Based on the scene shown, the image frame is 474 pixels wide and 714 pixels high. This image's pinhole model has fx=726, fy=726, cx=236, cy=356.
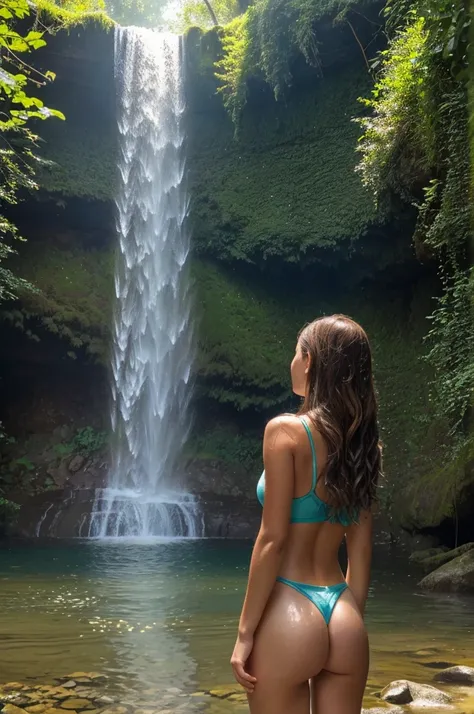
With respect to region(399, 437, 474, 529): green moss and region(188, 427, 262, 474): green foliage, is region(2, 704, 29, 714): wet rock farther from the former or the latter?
region(188, 427, 262, 474): green foliage

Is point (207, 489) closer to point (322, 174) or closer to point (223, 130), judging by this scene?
point (322, 174)

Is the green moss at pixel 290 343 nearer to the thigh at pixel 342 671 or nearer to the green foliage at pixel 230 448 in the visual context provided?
the green foliage at pixel 230 448

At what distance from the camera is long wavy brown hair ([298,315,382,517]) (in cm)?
195

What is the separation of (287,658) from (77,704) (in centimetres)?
261

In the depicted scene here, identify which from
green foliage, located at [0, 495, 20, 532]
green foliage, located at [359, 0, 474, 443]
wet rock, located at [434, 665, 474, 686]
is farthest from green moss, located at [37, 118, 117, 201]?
wet rock, located at [434, 665, 474, 686]

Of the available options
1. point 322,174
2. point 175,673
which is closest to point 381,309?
point 322,174

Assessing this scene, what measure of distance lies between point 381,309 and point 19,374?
9.03m

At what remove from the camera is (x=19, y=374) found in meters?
17.8

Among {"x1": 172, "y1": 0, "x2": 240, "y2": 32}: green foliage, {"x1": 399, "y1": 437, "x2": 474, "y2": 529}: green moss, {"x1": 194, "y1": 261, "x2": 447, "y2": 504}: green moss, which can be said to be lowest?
{"x1": 399, "y1": 437, "x2": 474, "y2": 529}: green moss

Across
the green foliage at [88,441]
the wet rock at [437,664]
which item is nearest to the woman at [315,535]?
the wet rock at [437,664]

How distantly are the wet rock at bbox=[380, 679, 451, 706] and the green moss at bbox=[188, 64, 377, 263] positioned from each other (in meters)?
13.1

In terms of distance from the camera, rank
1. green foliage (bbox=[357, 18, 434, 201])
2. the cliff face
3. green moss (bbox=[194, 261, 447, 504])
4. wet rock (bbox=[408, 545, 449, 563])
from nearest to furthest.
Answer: wet rock (bbox=[408, 545, 449, 563])
green foliage (bbox=[357, 18, 434, 201])
green moss (bbox=[194, 261, 447, 504])
the cliff face

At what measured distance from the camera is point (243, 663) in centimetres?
181

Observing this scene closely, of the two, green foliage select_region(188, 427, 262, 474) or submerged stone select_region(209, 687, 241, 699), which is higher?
green foliage select_region(188, 427, 262, 474)
